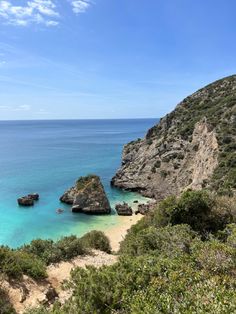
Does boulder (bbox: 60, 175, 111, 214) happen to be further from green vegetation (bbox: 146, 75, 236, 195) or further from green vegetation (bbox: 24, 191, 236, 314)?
green vegetation (bbox: 24, 191, 236, 314)

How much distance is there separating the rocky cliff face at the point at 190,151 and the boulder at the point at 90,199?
9695 millimetres

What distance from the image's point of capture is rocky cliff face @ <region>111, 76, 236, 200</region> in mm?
41188

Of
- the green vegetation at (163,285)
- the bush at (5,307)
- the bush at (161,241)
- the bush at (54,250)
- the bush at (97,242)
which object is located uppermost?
the green vegetation at (163,285)

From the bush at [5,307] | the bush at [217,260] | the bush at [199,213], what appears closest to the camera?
the bush at [217,260]

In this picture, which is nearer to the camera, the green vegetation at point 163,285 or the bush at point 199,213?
the green vegetation at point 163,285

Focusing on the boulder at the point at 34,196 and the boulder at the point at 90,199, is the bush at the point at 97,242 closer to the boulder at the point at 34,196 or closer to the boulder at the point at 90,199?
the boulder at the point at 90,199

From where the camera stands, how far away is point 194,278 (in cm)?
834

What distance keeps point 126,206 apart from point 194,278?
1401 inches

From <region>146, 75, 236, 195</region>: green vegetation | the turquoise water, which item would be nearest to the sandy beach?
the turquoise water

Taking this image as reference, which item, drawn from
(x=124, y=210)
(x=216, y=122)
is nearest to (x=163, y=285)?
(x=124, y=210)

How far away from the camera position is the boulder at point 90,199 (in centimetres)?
4347

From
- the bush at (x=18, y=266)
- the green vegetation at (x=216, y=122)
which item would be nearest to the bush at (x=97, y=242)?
the bush at (x=18, y=266)

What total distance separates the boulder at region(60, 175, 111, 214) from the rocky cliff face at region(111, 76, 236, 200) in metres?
9.69

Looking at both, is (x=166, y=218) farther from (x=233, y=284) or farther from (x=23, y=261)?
(x=233, y=284)
